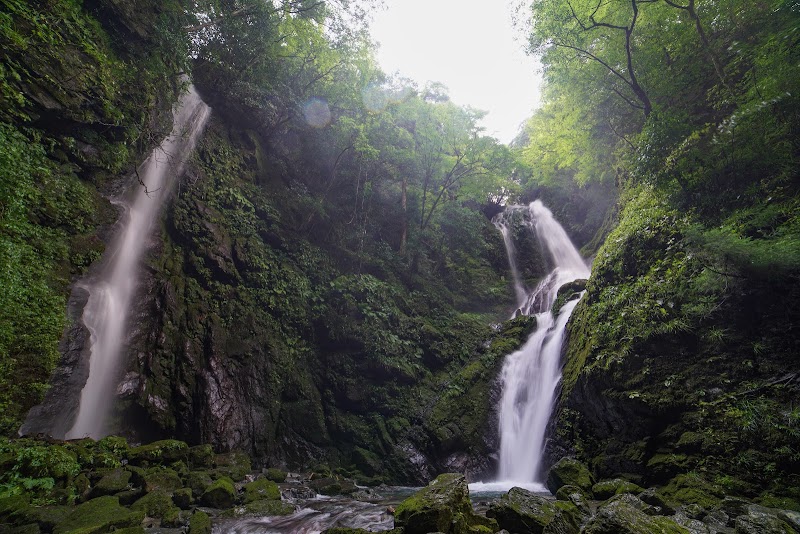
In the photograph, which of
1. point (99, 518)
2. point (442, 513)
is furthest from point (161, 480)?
point (442, 513)

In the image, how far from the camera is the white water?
782cm

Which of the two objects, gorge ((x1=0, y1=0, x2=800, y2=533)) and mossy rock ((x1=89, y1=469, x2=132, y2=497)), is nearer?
mossy rock ((x1=89, y1=469, x2=132, y2=497))

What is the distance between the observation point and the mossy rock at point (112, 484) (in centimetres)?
565

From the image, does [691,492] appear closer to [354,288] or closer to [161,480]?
[161,480]

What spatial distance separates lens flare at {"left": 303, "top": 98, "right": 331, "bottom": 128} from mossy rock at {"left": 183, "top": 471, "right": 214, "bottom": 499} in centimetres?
1466

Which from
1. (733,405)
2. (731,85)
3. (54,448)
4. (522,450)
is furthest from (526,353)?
(54,448)

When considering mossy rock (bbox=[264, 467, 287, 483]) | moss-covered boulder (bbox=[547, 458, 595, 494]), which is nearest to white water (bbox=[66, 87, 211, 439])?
mossy rock (bbox=[264, 467, 287, 483])

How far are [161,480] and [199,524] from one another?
193 centimetres

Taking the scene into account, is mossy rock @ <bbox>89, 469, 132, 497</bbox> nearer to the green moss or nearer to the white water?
the green moss

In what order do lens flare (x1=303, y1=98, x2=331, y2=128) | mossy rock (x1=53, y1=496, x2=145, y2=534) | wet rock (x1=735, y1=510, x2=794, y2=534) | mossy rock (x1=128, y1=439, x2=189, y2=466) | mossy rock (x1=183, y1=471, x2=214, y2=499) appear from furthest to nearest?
lens flare (x1=303, y1=98, x2=331, y2=128)
mossy rock (x1=128, y1=439, x2=189, y2=466)
mossy rock (x1=183, y1=471, x2=214, y2=499)
mossy rock (x1=53, y1=496, x2=145, y2=534)
wet rock (x1=735, y1=510, x2=794, y2=534)

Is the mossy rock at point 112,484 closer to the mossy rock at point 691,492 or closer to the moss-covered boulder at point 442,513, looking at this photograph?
the moss-covered boulder at point 442,513

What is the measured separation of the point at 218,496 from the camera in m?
6.21

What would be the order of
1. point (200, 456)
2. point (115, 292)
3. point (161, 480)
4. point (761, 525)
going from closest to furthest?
point (761, 525) → point (161, 480) → point (200, 456) → point (115, 292)

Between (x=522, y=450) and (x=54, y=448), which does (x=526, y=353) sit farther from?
(x=54, y=448)
